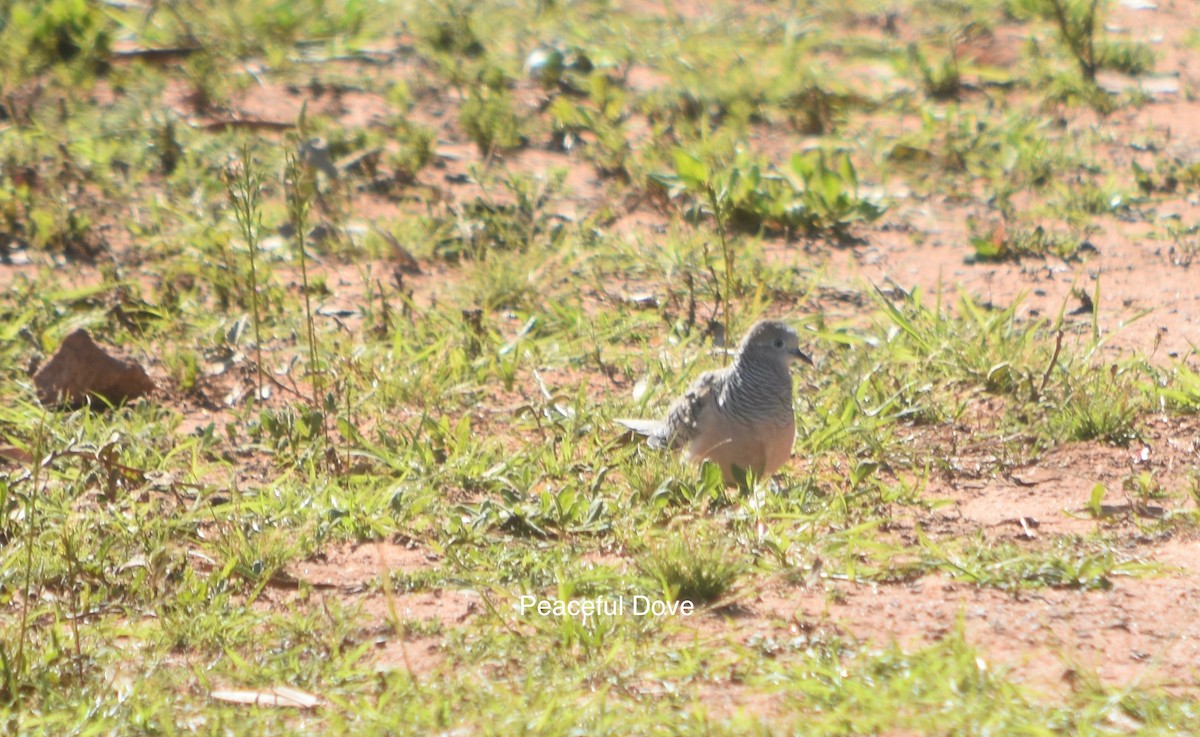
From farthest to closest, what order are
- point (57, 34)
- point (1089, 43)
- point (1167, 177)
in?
point (1089, 43)
point (57, 34)
point (1167, 177)

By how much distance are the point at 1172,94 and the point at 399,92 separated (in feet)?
16.1

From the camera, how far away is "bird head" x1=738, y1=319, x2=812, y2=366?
4973 mm

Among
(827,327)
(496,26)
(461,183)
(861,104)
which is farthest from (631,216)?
(496,26)

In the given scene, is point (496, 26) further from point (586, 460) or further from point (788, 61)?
point (586, 460)

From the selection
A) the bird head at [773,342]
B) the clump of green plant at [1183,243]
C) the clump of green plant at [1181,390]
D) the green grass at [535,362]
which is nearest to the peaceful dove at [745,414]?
the bird head at [773,342]

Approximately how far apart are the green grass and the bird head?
37cm

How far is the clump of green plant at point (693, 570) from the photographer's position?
3.96 metres

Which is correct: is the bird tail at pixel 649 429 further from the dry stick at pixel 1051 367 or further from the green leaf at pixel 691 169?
the green leaf at pixel 691 169

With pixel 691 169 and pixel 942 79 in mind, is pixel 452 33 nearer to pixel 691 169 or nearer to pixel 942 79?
pixel 691 169

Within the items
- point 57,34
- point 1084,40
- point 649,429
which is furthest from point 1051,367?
point 57,34

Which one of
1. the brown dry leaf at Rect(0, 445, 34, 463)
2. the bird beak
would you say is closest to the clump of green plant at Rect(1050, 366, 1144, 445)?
the bird beak

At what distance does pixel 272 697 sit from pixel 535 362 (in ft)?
8.66

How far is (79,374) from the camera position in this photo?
5.46 meters

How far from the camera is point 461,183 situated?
25.6 feet
